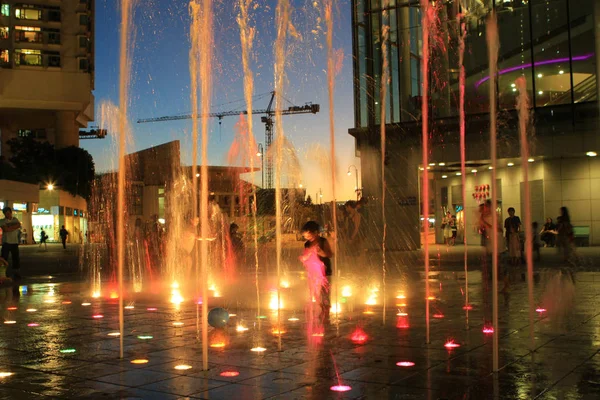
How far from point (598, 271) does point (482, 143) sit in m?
13.9

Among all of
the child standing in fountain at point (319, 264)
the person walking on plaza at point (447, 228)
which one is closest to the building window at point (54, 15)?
the person walking on plaza at point (447, 228)

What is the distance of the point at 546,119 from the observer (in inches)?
1168

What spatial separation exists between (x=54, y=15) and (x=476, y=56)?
61015 mm

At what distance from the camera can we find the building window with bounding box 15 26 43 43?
3051 inches

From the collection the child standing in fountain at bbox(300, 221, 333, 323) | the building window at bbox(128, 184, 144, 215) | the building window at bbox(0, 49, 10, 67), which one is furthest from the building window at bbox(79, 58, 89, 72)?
the child standing in fountain at bbox(300, 221, 333, 323)

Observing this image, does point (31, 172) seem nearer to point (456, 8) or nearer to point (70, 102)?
point (70, 102)

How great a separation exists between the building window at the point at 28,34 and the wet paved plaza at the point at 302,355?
74.5 metres

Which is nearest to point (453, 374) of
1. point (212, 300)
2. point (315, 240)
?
point (315, 240)

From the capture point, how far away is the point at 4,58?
6925 cm

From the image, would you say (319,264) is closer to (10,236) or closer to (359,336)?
(359,336)

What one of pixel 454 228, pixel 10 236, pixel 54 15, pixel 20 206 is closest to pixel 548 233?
pixel 454 228

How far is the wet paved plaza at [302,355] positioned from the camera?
537 cm

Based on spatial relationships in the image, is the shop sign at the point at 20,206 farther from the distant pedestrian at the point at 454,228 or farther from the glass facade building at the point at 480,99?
the distant pedestrian at the point at 454,228

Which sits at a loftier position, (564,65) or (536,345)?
(564,65)
